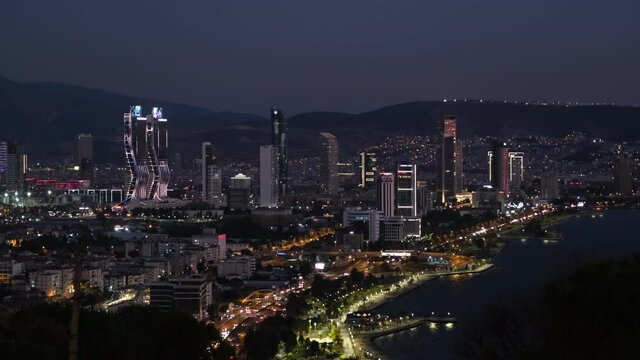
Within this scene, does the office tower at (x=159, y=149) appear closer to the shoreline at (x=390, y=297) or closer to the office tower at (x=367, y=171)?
the shoreline at (x=390, y=297)

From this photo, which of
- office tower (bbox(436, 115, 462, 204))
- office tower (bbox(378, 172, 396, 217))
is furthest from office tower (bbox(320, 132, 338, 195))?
office tower (bbox(378, 172, 396, 217))

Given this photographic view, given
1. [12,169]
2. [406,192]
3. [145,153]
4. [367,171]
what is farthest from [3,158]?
[406,192]

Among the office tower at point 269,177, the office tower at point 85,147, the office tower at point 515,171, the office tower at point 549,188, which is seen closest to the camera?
the office tower at point 269,177

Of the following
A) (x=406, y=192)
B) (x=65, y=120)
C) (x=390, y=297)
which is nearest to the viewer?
(x=390, y=297)

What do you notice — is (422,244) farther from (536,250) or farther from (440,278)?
(440,278)

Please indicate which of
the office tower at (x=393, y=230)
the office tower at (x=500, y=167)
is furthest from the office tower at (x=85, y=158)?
the office tower at (x=393, y=230)

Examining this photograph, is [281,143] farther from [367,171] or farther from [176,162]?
[176,162]

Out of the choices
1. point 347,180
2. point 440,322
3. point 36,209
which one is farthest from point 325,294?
point 347,180
